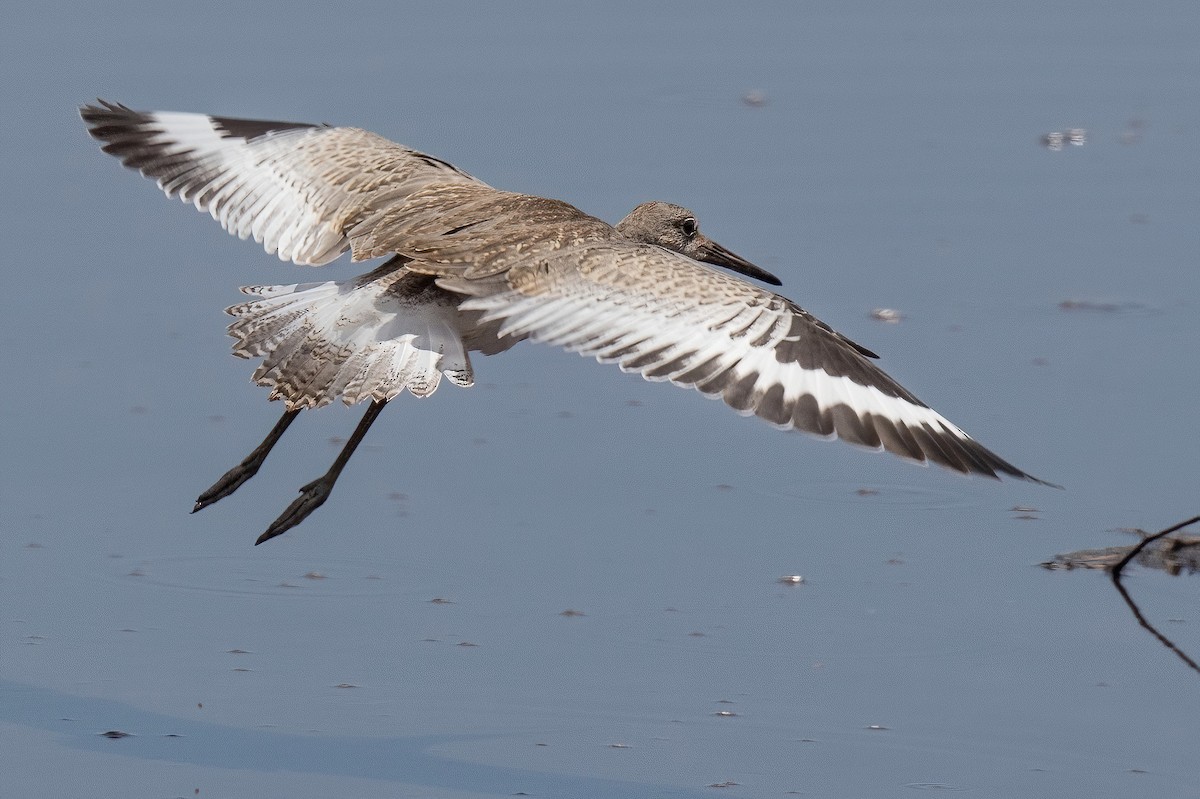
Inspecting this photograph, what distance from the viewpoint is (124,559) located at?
5871 mm

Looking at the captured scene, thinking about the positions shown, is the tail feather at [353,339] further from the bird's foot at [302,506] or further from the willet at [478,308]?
the bird's foot at [302,506]

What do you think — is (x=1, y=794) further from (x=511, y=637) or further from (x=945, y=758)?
(x=945, y=758)

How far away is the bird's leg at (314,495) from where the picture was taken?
5.82 meters

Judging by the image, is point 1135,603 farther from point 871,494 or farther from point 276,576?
point 276,576

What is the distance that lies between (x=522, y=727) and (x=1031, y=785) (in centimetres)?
126

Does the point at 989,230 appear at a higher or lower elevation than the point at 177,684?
higher

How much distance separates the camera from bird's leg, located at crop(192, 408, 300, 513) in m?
5.96

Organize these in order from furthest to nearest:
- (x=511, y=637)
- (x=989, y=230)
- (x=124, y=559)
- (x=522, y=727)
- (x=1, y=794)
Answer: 1. (x=989, y=230)
2. (x=124, y=559)
3. (x=511, y=637)
4. (x=522, y=727)
5. (x=1, y=794)

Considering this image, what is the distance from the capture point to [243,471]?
6012 mm

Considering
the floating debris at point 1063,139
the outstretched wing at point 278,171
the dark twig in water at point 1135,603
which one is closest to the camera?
the dark twig in water at point 1135,603

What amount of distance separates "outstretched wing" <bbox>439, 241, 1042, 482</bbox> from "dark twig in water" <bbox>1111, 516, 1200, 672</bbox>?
75 cm

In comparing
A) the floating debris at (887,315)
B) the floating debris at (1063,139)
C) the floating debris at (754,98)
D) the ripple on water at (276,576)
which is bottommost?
the ripple on water at (276,576)

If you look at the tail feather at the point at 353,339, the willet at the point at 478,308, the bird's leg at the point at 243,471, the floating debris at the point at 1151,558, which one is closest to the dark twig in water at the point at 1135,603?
the floating debris at the point at 1151,558

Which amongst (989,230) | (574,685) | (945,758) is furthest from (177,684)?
(989,230)
